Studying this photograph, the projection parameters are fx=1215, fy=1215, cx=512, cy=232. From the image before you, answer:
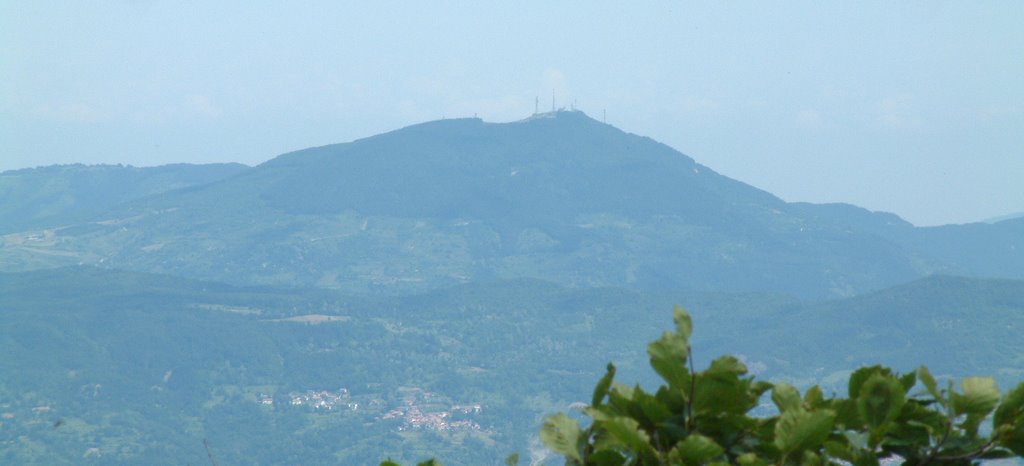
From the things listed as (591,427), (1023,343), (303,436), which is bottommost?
(303,436)

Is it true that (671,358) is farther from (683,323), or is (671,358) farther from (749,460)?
(749,460)

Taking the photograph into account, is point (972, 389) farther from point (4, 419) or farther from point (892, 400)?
point (4, 419)

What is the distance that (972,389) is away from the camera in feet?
13.1

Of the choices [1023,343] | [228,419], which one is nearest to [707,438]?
[228,419]

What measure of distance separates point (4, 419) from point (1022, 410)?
158 m

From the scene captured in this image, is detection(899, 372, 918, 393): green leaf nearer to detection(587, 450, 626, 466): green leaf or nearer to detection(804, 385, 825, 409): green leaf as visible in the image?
detection(804, 385, 825, 409): green leaf

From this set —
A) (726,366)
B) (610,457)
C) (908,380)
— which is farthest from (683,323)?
(908,380)

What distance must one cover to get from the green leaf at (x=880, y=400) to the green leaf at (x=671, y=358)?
61 centimetres

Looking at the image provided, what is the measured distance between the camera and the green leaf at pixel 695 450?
3.76 m

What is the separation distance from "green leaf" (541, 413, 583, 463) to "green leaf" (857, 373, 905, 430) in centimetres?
95

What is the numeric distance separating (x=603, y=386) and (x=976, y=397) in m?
1.22

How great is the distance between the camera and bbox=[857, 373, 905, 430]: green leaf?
13.2 feet

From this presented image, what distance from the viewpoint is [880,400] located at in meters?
4.04

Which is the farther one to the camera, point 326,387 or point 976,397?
point 326,387
